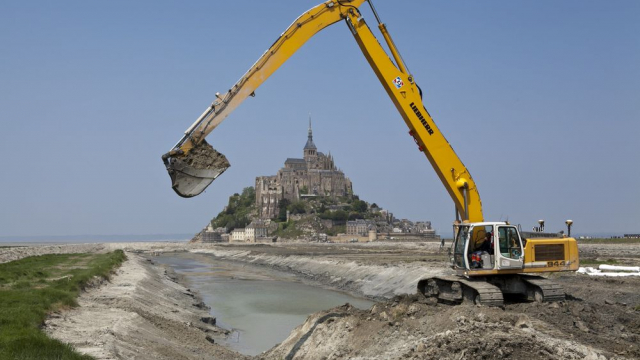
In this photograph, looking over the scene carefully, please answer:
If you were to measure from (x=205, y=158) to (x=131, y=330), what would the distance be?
16.9 ft

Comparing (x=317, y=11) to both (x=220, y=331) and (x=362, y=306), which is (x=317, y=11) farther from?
(x=362, y=306)

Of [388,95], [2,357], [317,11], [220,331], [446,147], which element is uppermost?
[317,11]

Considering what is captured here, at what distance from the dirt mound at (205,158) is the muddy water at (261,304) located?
296 inches

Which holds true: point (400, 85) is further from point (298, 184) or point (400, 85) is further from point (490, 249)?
point (298, 184)

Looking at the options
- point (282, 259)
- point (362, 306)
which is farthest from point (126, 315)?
point (282, 259)

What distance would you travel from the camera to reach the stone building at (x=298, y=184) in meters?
178

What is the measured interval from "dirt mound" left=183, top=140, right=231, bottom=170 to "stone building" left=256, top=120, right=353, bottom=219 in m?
164

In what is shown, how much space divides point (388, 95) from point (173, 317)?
11.6m

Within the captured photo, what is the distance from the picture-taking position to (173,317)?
20859mm

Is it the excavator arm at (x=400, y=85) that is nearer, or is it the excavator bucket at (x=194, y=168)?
the excavator bucket at (x=194, y=168)

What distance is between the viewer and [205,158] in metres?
11.9

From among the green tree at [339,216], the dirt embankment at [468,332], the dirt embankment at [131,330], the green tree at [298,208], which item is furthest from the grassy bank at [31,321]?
the green tree at [298,208]

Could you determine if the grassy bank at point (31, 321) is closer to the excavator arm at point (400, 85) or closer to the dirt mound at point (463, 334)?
the dirt mound at point (463, 334)

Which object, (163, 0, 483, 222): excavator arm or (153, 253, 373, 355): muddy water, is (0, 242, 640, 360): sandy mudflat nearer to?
(153, 253, 373, 355): muddy water
